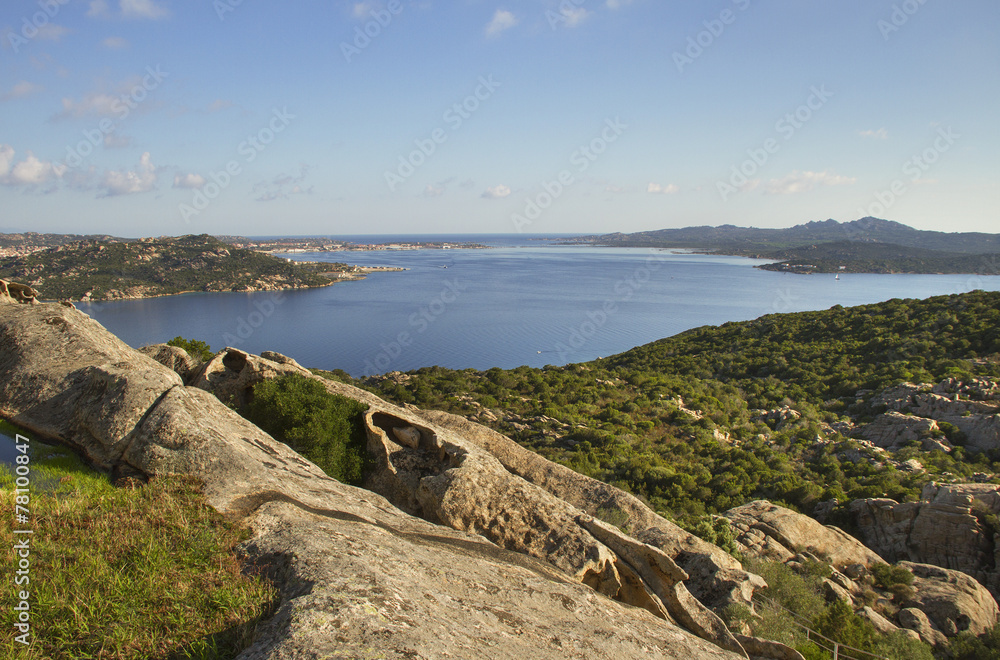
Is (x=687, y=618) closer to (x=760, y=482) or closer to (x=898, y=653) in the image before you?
(x=898, y=653)

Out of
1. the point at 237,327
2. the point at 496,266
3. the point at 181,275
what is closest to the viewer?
the point at 237,327

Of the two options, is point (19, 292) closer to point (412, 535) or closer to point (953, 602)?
point (412, 535)

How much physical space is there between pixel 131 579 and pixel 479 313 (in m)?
87.8

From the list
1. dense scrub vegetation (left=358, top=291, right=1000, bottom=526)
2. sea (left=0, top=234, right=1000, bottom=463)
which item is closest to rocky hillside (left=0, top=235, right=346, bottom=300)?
sea (left=0, top=234, right=1000, bottom=463)

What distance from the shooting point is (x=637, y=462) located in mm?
20422

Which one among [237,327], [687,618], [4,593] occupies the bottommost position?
[237,327]

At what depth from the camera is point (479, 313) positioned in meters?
91.7

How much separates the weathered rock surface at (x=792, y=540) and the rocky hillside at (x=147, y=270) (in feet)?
339

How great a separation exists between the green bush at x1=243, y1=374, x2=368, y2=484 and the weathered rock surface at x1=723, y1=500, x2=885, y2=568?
1058 cm

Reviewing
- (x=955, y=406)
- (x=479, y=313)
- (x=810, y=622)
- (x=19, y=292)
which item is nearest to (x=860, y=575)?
(x=810, y=622)

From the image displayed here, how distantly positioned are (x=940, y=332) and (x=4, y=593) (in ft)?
160

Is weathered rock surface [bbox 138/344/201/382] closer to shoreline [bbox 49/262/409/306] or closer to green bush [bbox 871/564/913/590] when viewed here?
green bush [bbox 871/564/913/590]

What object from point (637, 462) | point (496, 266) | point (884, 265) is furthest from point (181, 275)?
point (884, 265)

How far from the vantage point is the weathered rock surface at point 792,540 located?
45.5 ft
